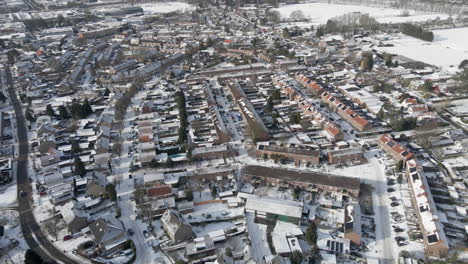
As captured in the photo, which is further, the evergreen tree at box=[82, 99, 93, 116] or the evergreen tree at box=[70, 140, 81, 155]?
the evergreen tree at box=[82, 99, 93, 116]

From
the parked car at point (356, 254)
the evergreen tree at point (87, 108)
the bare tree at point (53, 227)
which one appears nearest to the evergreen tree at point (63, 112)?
the evergreen tree at point (87, 108)

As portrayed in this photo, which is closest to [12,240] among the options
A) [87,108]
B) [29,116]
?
[87,108]

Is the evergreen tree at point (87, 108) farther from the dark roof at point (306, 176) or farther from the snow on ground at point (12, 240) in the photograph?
the dark roof at point (306, 176)

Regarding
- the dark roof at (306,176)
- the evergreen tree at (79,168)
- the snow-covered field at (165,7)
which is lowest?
the dark roof at (306,176)

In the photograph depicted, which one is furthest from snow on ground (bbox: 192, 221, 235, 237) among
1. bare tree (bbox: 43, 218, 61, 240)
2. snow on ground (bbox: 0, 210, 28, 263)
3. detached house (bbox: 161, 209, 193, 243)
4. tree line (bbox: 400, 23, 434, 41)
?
tree line (bbox: 400, 23, 434, 41)

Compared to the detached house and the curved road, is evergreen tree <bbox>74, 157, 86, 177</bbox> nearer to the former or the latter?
the curved road

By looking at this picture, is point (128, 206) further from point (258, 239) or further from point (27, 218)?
point (258, 239)
